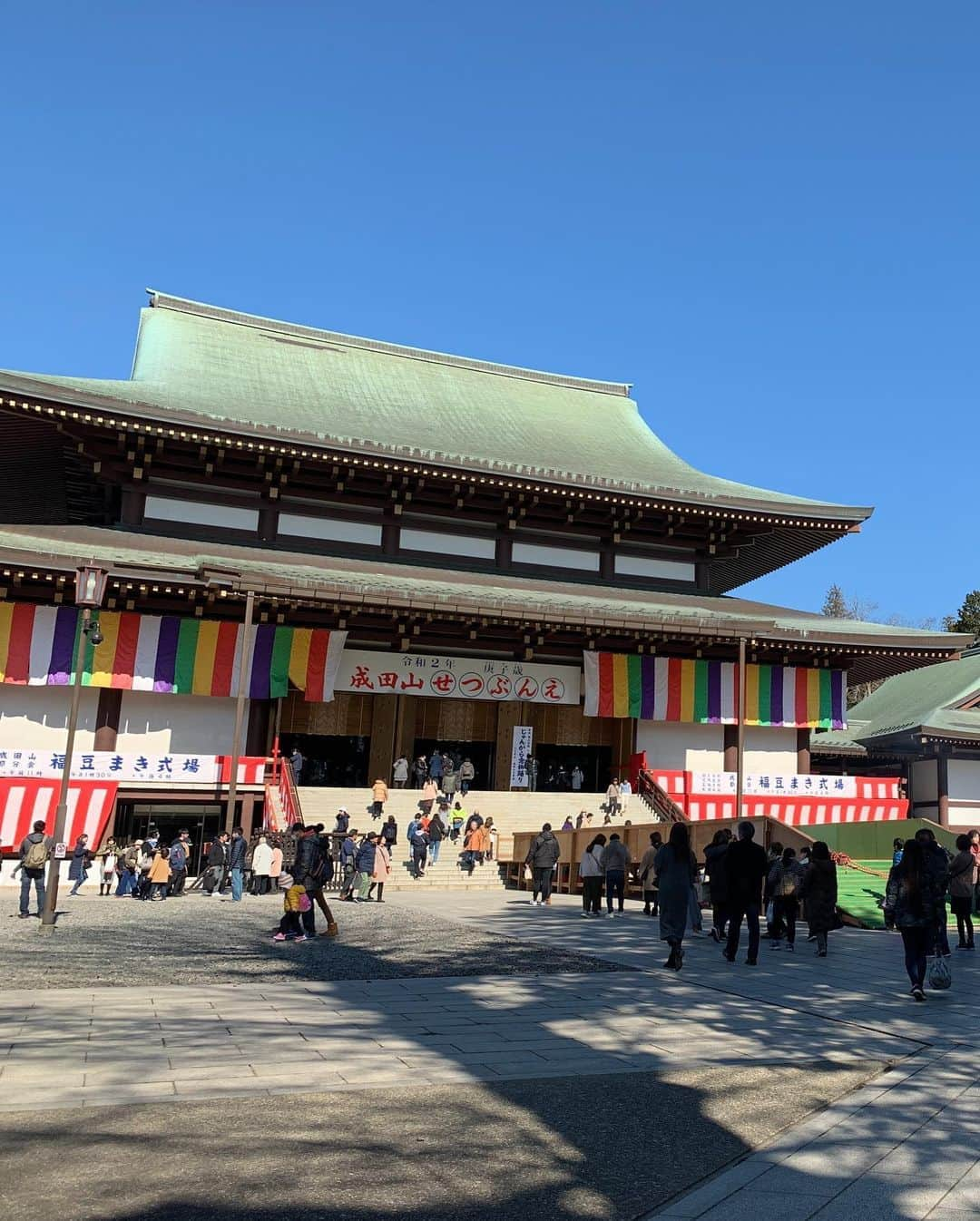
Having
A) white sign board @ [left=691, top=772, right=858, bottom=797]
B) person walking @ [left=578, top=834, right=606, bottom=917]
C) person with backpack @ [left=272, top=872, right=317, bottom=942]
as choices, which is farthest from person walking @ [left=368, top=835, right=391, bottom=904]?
white sign board @ [left=691, top=772, right=858, bottom=797]

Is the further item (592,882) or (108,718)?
Answer: (108,718)

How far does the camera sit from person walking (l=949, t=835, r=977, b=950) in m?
12.9

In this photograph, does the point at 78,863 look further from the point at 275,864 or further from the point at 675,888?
the point at 675,888

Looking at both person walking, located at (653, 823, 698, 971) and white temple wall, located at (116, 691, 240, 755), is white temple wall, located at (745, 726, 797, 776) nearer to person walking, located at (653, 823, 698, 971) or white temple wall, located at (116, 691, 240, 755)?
white temple wall, located at (116, 691, 240, 755)

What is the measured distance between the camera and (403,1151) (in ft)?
16.4

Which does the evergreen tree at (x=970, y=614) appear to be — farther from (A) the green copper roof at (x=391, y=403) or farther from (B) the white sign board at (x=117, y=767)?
(B) the white sign board at (x=117, y=767)

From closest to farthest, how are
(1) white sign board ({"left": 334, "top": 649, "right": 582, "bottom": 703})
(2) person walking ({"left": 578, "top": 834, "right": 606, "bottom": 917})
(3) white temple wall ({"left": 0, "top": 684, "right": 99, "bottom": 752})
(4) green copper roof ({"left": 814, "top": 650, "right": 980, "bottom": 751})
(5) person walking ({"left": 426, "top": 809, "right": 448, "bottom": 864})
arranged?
(2) person walking ({"left": 578, "top": 834, "right": 606, "bottom": 917}) < (5) person walking ({"left": 426, "top": 809, "right": 448, "bottom": 864}) < (3) white temple wall ({"left": 0, "top": 684, "right": 99, "bottom": 752}) < (1) white sign board ({"left": 334, "top": 649, "right": 582, "bottom": 703}) < (4) green copper roof ({"left": 814, "top": 650, "right": 980, "bottom": 751})

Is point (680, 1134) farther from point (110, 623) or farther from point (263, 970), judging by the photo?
point (110, 623)

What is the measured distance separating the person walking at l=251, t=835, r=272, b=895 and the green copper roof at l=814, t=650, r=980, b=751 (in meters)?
21.9

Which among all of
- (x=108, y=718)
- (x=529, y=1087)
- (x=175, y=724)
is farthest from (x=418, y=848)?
(x=529, y=1087)

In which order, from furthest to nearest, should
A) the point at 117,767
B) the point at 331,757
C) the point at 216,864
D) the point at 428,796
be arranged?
the point at 331,757
the point at 428,796
the point at 117,767
the point at 216,864

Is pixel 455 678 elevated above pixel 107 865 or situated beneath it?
elevated above

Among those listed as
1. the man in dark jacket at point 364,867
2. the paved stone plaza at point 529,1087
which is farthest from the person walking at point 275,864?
the paved stone plaza at point 529,1087

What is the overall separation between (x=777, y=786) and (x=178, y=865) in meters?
16.8
